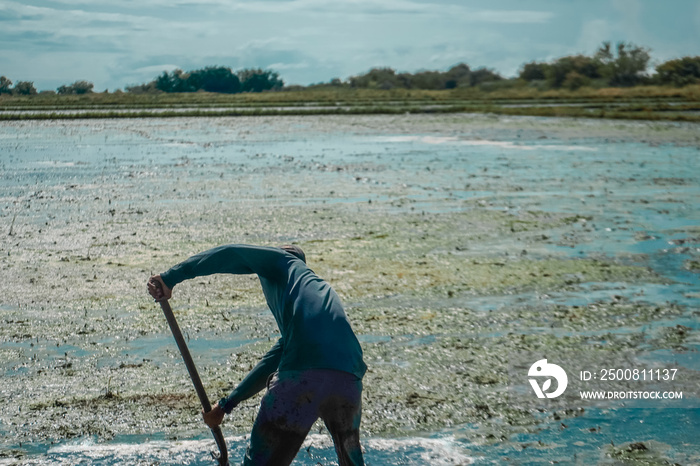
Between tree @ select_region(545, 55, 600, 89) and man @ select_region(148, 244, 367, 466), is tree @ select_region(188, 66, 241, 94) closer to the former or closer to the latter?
tree @ select_region(545, 55, 600, 89)

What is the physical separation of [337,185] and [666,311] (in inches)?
409

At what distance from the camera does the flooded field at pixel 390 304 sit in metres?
5.48

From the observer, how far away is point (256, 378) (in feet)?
13.5

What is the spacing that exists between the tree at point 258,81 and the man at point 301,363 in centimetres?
13009

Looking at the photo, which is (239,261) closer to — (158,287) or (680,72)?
(158,287)

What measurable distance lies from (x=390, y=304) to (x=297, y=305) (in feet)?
16.4

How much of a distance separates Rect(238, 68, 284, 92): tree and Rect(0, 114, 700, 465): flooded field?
373 feet

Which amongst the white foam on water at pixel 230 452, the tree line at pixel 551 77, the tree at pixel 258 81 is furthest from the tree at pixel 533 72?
the white foam on water at pixel 230 452

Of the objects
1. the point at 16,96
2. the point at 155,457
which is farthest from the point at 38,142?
the point at 16,96

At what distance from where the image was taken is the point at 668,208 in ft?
48.7

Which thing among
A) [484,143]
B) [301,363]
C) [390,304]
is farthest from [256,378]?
[484,143]

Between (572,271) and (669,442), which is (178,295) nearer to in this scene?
(572,271)

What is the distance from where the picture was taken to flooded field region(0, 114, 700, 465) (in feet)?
18.0

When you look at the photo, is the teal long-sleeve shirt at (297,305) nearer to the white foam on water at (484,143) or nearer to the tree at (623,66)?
the white foam on water at (484,143)
